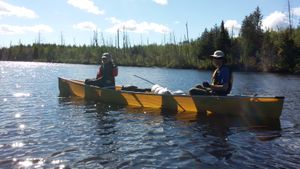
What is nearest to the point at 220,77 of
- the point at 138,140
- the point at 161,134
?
the point at 161,134

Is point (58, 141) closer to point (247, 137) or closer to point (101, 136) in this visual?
point (101, 136)

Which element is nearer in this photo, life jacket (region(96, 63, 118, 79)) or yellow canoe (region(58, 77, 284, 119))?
yellow canoe (region(58, 77, 284, 119))

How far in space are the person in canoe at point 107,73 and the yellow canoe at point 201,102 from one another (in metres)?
0.42

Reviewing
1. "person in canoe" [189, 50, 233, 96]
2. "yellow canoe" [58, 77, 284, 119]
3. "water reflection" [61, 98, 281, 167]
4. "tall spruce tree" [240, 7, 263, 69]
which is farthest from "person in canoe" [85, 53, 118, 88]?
"tall spruce tree" [240, 7, 263, 69]

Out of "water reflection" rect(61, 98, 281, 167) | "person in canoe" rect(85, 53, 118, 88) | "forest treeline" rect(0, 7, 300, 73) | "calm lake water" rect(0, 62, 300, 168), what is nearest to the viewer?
"calm lake water" rect(0, 62, 300, 168)

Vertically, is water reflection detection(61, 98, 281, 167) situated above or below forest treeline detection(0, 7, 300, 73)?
below

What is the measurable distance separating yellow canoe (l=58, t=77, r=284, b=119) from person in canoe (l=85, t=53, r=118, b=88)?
1.38 ft

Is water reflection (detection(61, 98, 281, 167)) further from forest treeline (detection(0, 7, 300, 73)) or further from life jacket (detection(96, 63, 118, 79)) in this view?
forest treeline (detection(0, 7, 300, 73))

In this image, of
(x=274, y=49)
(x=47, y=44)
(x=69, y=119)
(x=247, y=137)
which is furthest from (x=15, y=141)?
(x=47, y=44)

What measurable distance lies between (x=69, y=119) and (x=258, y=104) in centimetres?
643

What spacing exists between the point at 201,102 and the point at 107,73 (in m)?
5.49

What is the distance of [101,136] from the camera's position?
11.0 m

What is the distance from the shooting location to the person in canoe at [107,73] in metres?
17.8

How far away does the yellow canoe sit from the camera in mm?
13008
